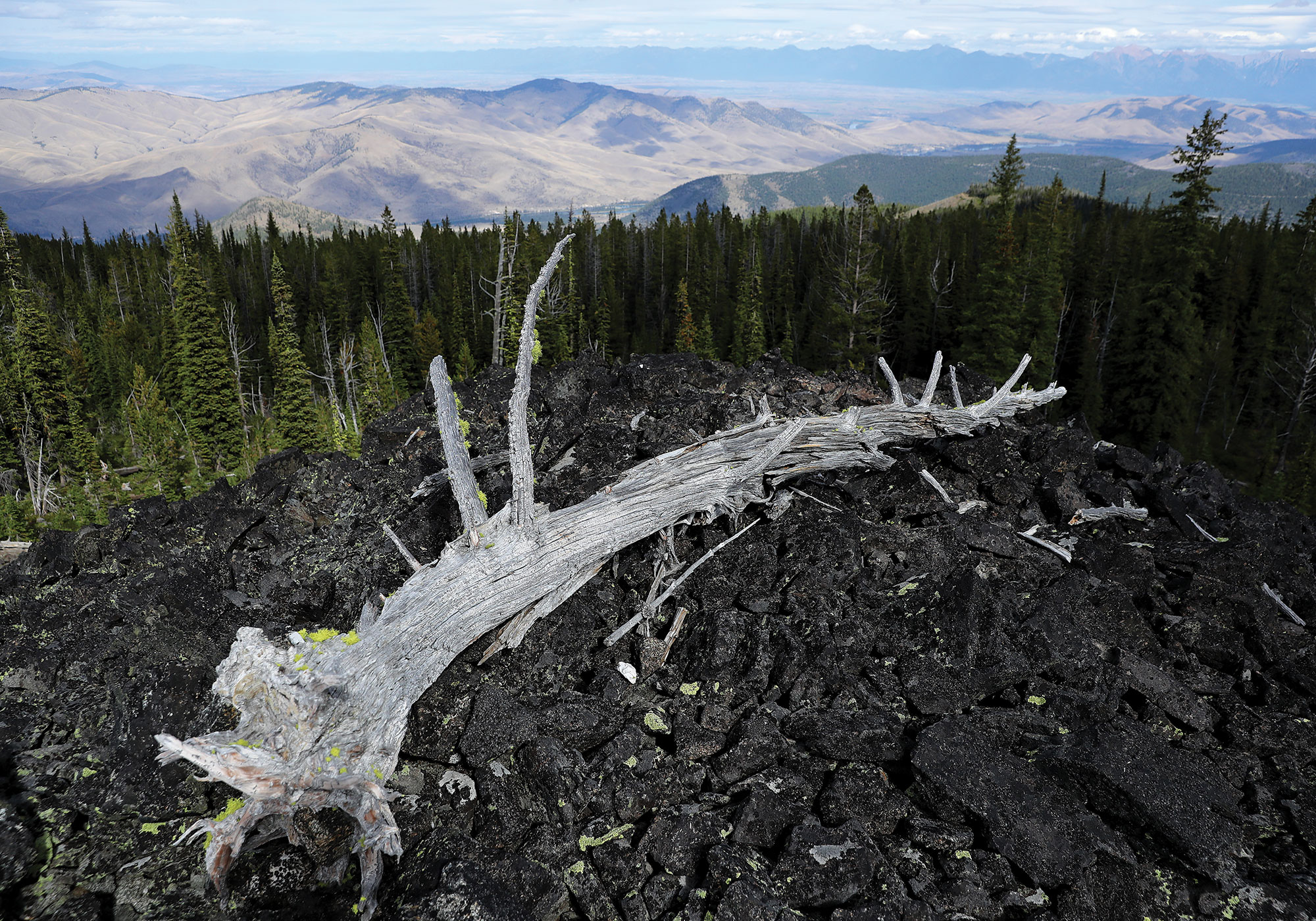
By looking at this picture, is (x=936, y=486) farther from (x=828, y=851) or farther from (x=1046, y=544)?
(x=828, y=851)

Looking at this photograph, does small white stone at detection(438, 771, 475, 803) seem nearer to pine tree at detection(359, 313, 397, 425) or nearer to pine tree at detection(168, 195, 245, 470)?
pine tree at detection(359, 313, 397, 425)

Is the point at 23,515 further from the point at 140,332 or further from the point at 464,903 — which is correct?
the point at 140,332

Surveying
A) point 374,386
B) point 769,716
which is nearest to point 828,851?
point 769,716

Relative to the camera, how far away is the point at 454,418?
7977mm

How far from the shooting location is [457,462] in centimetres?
767

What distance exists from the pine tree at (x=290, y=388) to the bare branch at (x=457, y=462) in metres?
34.8

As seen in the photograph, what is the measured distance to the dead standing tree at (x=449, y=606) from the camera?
5.38 meters

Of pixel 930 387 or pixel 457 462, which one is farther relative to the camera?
pixel 930 387

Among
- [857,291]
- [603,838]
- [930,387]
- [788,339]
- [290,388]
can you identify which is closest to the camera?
[603,838]

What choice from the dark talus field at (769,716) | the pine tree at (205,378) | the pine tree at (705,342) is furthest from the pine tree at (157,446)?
the pine tree at (705,342)

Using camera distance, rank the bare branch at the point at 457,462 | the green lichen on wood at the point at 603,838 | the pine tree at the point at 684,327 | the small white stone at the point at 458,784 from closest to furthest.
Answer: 1. the green lichen on wood at the point at 603,838
2. the small white stone at the point at 458,784
3. the bare branch at the point at 457,462
4. the pine tree at the point at 684,327

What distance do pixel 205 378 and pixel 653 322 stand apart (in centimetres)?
5611

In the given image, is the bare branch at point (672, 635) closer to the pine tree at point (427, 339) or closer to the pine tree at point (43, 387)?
the pine tree at point (43, 387)

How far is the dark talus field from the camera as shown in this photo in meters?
5.16
